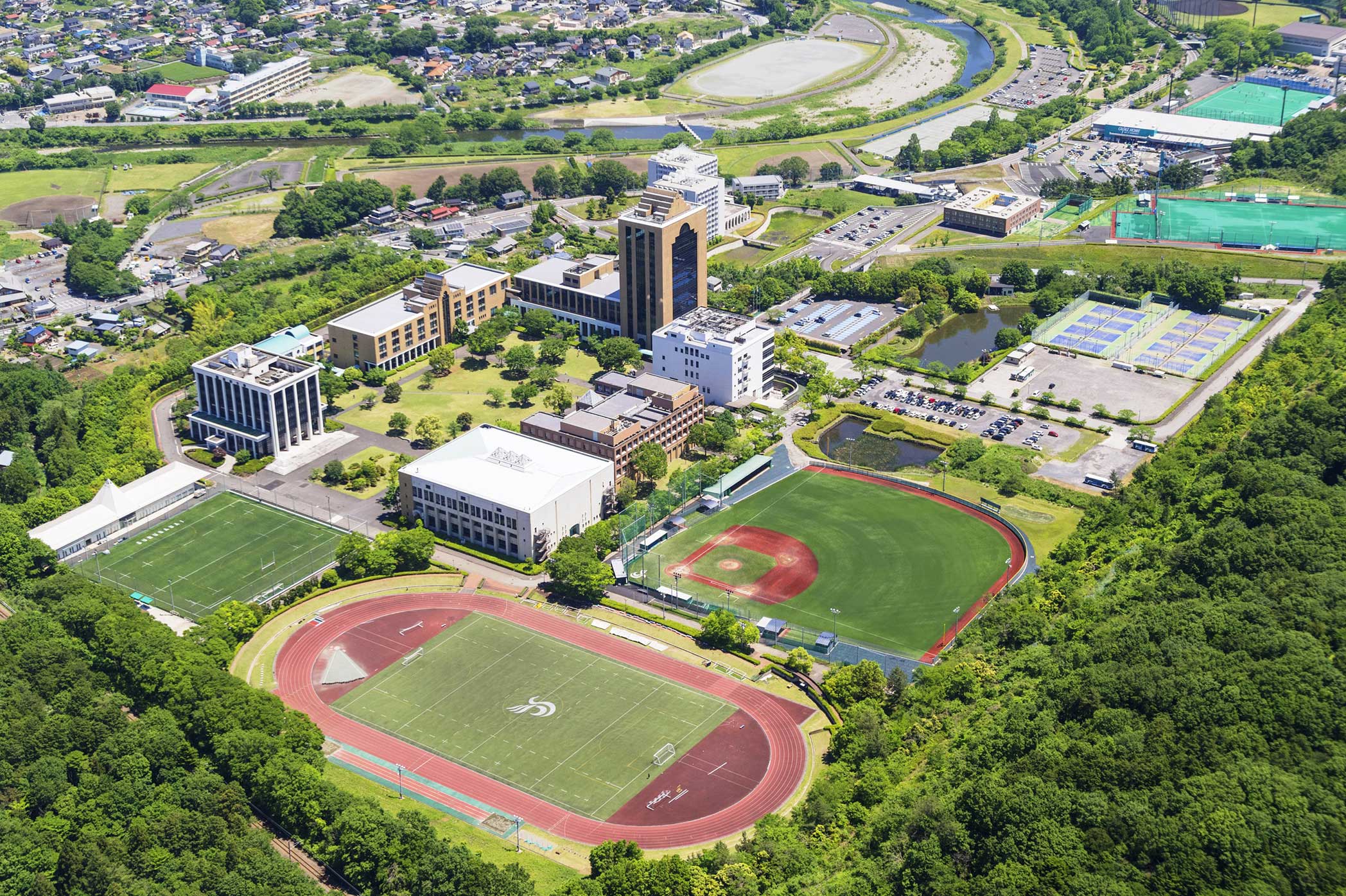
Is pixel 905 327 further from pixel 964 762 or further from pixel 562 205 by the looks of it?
pixel 964 762

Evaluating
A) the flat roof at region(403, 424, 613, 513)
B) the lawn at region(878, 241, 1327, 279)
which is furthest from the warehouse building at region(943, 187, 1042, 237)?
the flat roof at region(403, 424, 613, 513)

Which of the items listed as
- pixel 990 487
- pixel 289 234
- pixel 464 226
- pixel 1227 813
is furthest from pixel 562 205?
pixel 1227 813

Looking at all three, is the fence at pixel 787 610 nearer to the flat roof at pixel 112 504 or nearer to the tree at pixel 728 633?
the tree at pixel 728 633

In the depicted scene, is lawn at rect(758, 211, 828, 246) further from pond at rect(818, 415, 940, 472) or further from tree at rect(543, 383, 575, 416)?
tree at rect(543, 383, 575, 416)

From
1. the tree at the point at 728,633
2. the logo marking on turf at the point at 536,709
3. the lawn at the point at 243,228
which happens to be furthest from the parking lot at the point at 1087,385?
the lawn at the point at 243,228

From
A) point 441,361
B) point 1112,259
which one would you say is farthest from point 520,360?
point 1112,259

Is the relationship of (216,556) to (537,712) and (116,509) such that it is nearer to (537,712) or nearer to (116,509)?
(116,509)
